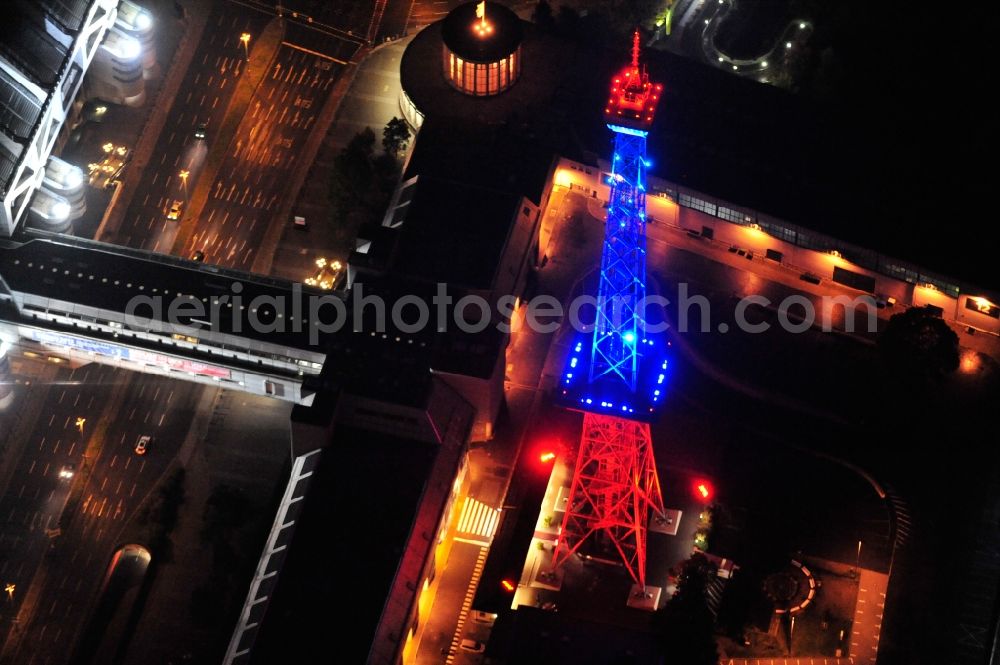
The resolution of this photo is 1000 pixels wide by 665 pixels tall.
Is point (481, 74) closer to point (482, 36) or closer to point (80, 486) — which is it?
point (482, 36)

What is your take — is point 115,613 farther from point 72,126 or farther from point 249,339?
point 72,126

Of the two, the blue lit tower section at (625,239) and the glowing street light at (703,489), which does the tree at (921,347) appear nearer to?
the glowing street light at (703,489)

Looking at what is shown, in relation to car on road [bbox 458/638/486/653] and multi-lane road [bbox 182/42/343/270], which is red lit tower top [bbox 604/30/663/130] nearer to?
multi-lane road [bbox 182/42/343/270]

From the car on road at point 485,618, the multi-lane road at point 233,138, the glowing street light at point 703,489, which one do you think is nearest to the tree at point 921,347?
the glowing street light at point 703,489

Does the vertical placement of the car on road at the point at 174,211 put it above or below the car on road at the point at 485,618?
above

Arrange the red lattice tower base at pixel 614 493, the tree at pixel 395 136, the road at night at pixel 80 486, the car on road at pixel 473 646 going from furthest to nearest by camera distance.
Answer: the tree at pixel 395 136 → the red lattice tower base at pixel 614 493 → the road at night at pixel 80 486 → the car on road at pixel 473 646

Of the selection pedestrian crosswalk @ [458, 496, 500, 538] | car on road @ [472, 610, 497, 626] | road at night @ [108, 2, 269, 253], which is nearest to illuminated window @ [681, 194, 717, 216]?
pedestrian crosswalk @ [458, 496, 500, 538]
